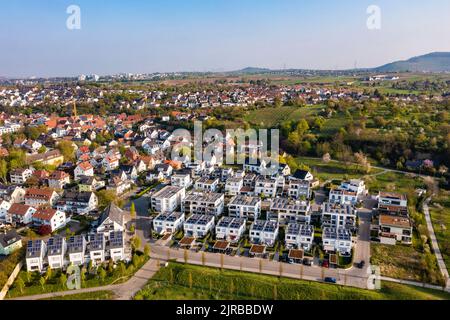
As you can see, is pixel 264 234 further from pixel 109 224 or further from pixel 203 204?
pixel 109 224

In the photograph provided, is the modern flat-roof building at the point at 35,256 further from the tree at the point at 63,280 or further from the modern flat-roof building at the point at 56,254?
the tree at the point at 63,280

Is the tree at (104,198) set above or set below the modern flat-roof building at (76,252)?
above

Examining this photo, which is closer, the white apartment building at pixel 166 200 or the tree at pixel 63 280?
the tree at pixel 63 280

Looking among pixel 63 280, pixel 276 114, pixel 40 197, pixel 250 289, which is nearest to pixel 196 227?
pixel 250 289

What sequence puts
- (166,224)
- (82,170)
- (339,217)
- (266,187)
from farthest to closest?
1. (82,170)
2. (266,187)
3. (339,217)
4. (166,224)

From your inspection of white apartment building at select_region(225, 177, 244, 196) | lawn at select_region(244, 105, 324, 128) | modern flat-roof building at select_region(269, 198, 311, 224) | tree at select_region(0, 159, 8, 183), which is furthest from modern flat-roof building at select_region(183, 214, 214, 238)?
lawn at select_region(244, 105, 324, 128)

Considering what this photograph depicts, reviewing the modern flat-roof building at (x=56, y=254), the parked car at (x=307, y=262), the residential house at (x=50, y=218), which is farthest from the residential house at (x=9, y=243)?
the parked car at (x=307, y=262)

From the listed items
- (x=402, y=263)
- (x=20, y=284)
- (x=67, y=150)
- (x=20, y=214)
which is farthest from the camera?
(x=67, y=150)
